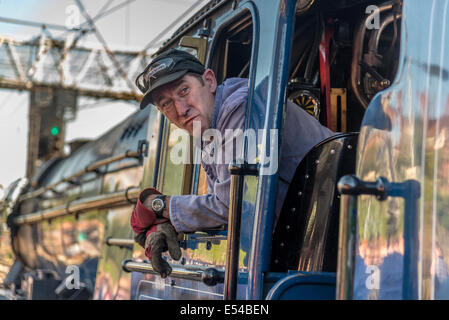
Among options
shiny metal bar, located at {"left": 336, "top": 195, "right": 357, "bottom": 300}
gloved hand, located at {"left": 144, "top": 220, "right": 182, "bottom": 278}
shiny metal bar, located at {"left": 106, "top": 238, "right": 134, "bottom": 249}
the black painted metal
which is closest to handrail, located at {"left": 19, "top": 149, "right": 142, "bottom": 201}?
shiny metal bar, located at {"left": 106, "top": 238, "right": 134, "bottom": 249}

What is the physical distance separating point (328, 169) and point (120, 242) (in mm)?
2316

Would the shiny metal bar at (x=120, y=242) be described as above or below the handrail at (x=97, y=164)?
below

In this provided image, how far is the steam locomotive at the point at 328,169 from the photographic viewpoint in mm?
1411

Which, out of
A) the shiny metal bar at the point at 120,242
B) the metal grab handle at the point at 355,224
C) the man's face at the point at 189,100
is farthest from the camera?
the shiny metal bar at the point at 120,242

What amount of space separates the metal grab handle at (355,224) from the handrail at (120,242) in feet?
8.29

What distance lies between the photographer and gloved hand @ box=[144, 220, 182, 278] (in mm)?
2336

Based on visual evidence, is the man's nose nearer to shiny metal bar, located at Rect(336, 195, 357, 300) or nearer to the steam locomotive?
the steam locomotive

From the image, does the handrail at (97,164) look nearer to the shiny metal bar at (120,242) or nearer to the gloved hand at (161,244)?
the shiny metal bar at (120,242)

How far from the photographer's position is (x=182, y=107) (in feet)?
7.59

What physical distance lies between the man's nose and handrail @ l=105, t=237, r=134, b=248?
1.69m

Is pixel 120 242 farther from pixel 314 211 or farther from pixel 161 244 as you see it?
pixel 314 211

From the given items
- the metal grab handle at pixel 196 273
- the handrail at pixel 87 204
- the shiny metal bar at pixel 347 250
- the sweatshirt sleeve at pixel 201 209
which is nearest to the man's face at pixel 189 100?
the sweatshirt sleeve at pixel 201 209

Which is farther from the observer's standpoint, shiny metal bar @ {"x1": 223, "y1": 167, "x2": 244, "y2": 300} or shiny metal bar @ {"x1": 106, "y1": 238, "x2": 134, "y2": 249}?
shiny metal bar @ {"x1": 106, "y1": 238, "x2": 134, "y2": 249}
